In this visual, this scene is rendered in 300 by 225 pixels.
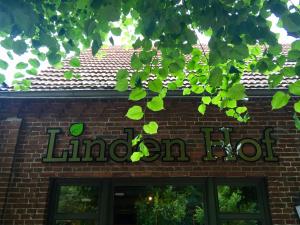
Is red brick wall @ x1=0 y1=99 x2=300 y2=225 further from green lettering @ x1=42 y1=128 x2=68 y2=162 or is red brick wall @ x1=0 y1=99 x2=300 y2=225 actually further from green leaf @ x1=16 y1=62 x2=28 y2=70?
green leaf @ x1=16 y1=62 x2=28 y2=70

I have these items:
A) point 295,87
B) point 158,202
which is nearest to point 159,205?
point 158,202

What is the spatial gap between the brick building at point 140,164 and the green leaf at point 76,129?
7cm

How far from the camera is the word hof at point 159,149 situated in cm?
568

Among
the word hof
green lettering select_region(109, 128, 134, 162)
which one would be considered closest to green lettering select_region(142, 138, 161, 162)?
the word hof

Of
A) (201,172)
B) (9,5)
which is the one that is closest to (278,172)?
(201,172)

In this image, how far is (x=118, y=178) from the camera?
18.9 ft

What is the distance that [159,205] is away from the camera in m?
5.59

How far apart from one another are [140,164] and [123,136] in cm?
57

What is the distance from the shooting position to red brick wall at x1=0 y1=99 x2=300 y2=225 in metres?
5.47

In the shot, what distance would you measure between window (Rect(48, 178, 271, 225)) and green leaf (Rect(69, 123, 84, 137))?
77cm

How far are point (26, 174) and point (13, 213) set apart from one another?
627mm

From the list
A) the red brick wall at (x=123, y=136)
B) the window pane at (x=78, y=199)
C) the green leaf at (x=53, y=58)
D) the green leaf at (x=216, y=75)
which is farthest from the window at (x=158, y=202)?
the green leaf at (x=216, y=75)

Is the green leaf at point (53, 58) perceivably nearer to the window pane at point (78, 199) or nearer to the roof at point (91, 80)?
the roof at point (91, 80)

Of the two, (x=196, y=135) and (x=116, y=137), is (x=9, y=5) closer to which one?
(x=116, y=137)
